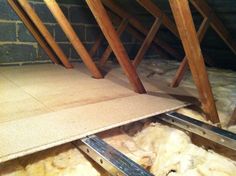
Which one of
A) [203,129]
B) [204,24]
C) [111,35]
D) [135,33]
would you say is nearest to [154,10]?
[204,24]

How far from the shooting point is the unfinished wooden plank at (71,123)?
1.09 m

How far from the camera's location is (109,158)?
40.6 inches

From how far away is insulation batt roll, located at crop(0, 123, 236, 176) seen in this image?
1082 millimetres

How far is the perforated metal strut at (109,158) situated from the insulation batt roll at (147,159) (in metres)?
0.07

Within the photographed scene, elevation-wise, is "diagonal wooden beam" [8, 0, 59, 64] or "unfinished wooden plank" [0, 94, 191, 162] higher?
"diagonal wooden beam" [8, 0, 59, 64]

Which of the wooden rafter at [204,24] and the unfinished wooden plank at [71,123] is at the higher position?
the wooden rafter at [204,24]

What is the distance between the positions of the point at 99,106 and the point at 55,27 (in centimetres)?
177

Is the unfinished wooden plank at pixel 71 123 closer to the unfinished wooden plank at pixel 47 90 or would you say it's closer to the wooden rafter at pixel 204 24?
the unfinished wooden plank at pixel 47 90

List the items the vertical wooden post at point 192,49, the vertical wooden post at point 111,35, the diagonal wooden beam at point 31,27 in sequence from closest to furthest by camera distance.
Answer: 1. the vertical wooden post at point 192,49
2. the vertical wooden post at point 111,35
3. the diagonal wooden beam at point 31,27

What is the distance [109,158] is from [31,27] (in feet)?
7.08

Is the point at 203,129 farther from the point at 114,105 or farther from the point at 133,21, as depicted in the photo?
the point at 133,21

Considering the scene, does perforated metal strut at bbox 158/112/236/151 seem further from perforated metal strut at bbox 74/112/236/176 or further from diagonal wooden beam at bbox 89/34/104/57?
diagonal wooden beam at bbox 89/34/104/57

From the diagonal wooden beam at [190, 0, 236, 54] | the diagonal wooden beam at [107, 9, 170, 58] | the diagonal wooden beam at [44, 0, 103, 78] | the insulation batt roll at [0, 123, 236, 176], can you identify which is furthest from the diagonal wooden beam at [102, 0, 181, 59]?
the insulation batt roll at [0, 123, 236, 176]

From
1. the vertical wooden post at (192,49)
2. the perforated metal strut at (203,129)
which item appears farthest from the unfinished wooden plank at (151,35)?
the perforated metal strut at (203,129)
